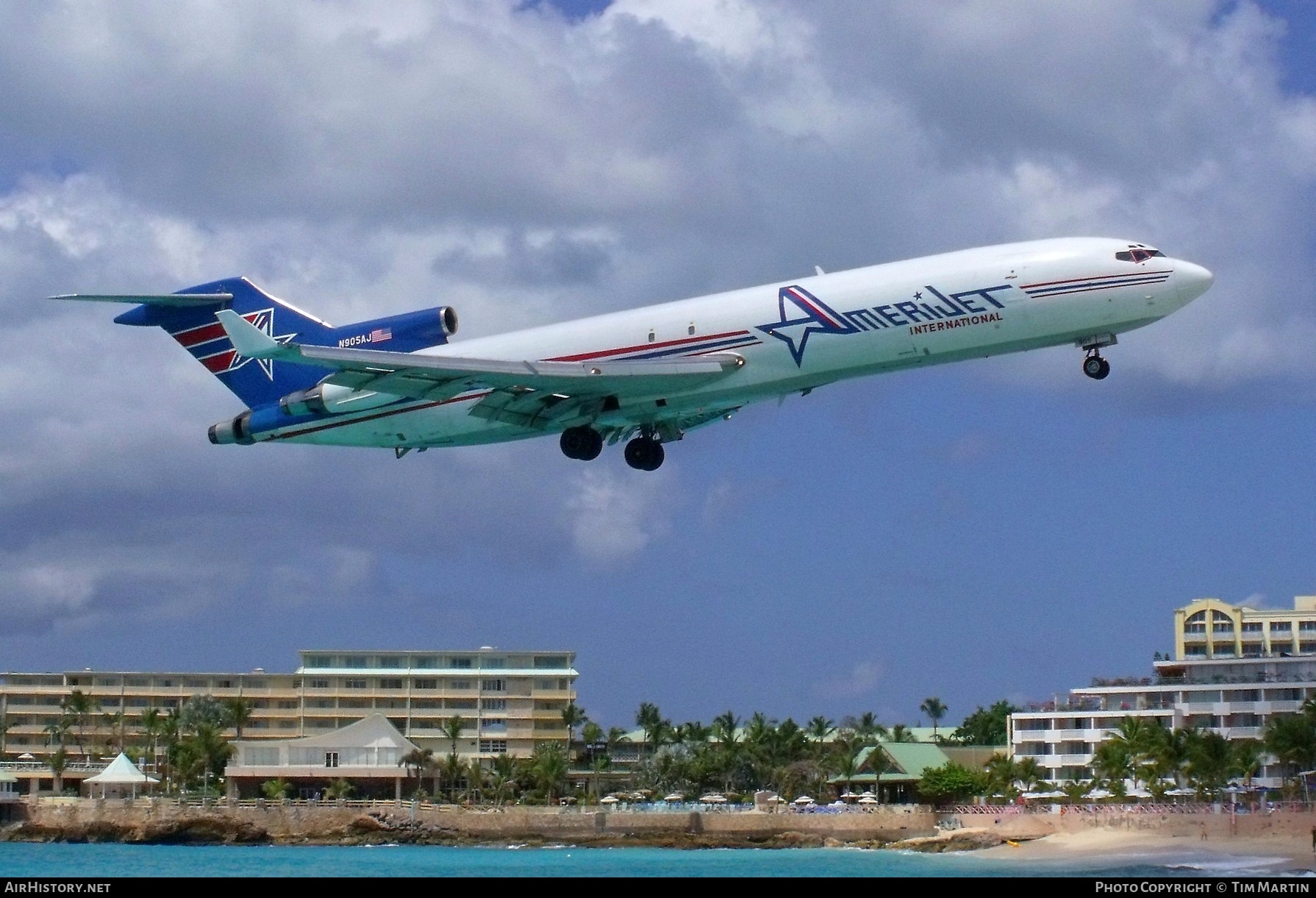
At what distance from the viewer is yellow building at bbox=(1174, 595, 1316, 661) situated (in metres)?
114

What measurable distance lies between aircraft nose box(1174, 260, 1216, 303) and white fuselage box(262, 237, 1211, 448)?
0.08 ft

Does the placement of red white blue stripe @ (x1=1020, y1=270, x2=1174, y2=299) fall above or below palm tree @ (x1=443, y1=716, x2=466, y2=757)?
above

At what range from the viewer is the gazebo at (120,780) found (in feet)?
352

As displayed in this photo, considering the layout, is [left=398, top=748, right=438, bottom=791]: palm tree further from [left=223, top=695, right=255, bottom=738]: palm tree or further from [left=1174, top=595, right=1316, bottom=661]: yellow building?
[left=1174, top=595, right=1316, bottom=661]: yellow building

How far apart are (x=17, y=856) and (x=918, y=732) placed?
9329cm

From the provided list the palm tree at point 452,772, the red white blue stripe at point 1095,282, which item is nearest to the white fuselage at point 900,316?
the red white blue stripe at point 1095,282

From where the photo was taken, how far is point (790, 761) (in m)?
121

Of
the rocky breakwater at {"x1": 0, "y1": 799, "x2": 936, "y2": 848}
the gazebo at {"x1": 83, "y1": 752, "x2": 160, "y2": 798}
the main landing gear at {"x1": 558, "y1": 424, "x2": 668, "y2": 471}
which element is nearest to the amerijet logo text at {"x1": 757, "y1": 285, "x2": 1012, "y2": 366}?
the main landing gear at {"x1": 558, "y1": 424, "x2": 668, "y2": 471}

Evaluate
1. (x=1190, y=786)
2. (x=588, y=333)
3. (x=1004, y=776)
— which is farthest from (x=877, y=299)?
(x=1004, y=776)

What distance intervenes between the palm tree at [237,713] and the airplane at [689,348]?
257ft

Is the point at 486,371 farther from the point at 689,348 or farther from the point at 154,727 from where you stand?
the point at 154,727

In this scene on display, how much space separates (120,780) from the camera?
107188 mm

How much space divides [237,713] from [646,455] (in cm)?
8386

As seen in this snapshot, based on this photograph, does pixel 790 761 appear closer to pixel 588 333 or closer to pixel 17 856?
pixel 17 856
